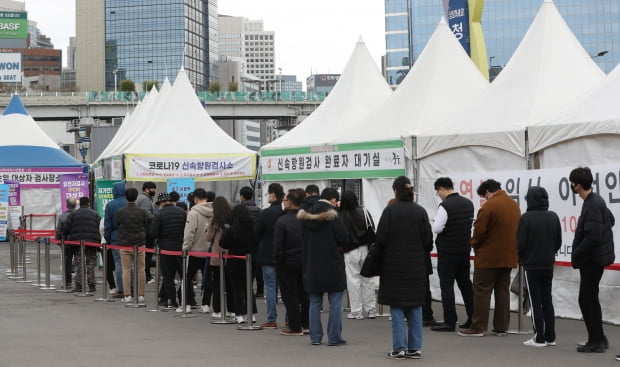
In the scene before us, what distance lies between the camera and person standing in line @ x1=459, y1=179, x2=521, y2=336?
10742 millimetres

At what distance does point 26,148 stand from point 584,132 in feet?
94.5

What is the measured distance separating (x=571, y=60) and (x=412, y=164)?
3.04m

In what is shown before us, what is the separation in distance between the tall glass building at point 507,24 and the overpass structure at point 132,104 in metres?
26.2

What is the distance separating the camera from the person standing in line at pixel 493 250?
1074 centimetres

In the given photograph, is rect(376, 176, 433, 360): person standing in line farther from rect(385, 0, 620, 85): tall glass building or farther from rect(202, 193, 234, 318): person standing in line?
rect(385, 0, 620, 85): tall glass building

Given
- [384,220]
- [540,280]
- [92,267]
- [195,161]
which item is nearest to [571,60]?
[540,280]

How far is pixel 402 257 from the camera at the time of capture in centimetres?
938

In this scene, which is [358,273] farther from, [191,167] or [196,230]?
[191,167]

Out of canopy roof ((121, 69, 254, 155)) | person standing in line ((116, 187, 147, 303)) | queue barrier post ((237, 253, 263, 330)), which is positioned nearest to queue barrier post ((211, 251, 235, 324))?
queue barrier post ((237, 253, 263, 330))

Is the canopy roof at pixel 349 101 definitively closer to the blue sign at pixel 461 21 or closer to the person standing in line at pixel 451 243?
the blue sign at pixel 461 21

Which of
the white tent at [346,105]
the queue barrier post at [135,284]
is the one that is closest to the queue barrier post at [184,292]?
the queue barrier post at [135,284]

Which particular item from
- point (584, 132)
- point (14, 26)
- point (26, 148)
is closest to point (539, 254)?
point (584, 132)

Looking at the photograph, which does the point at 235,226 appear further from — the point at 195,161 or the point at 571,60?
the point at 195,161

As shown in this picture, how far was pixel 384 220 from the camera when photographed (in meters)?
9.50
